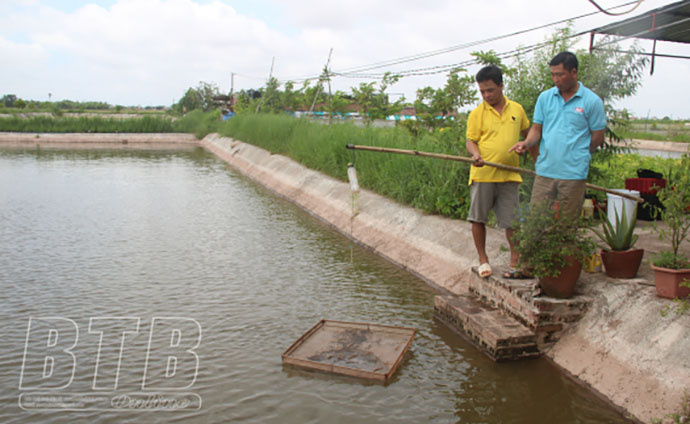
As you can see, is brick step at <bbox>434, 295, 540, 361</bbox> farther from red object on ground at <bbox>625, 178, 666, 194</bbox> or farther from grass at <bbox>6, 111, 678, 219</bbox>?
red object on ground at <bbox>625, 178, 666, 194</bbox>

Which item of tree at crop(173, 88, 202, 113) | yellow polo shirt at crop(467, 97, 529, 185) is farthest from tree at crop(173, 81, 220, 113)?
yellow polo shirt at crop(467, 97, 529, 185)

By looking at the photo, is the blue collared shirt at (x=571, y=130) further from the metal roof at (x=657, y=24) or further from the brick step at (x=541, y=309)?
the metal roof at (x=657, y=24)

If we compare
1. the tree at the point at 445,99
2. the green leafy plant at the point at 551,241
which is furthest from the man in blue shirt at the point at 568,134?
the tree at the point at 445,99

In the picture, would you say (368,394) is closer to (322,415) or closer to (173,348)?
(322,415)

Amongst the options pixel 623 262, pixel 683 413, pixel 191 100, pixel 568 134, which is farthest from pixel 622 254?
pixel 191 100

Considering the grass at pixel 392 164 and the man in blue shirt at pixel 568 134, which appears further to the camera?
the grass at pixel 392 164

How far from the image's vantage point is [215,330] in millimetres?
5117

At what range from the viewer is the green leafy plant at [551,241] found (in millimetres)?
4473

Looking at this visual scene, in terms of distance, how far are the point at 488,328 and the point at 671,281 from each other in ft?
4.54

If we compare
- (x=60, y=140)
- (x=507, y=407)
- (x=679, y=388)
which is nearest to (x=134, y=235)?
(x=507, y=407)

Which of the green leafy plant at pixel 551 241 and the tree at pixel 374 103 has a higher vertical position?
the tree at pixel 374 103

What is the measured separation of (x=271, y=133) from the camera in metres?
19.3

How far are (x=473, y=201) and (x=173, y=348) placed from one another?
9.80ft

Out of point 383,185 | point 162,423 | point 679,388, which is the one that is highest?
point 383,185
